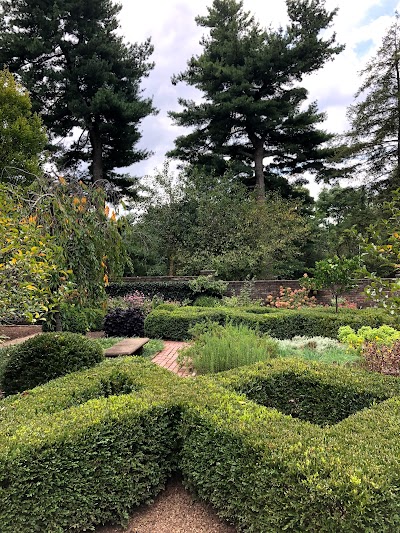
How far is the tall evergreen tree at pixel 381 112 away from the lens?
14820mm

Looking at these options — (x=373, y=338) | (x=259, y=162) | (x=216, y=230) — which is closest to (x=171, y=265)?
(x=216, y=230)

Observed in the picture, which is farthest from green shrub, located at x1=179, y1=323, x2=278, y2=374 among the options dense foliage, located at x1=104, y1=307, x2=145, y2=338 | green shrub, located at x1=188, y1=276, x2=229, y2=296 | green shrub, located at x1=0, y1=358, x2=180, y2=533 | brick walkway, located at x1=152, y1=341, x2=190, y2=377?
green shrub, located at x1=188, y1=276, x2=229, y2=296

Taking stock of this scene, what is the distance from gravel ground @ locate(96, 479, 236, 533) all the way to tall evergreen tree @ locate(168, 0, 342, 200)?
47.6 feet

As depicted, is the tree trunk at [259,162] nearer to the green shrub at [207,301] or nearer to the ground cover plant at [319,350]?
the green shrub at [207,301]

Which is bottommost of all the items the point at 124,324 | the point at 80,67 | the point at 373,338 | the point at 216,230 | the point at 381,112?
the point at 124,324

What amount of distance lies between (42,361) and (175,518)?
2348 millimetres

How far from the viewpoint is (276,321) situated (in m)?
7.16

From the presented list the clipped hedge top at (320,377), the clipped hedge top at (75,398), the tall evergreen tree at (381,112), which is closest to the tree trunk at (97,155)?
the tall evergreen tree at (381,112)

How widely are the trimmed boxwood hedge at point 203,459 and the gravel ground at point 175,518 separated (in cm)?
7

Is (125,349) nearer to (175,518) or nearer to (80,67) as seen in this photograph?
(175,518)

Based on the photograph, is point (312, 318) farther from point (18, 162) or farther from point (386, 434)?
point (18, 162)

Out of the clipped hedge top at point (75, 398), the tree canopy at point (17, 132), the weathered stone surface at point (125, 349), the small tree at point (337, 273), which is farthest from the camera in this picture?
the tree canopy at point (17, 132)

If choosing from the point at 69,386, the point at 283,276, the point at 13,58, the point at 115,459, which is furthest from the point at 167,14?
the point at 283,276

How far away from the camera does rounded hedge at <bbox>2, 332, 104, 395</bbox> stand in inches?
159
